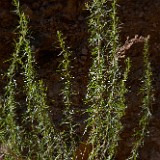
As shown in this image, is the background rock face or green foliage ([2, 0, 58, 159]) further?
the background rock face

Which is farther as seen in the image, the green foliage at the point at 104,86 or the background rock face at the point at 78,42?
the background rock face at the point at 78,42

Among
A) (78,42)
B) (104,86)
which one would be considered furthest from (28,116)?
(78,42)

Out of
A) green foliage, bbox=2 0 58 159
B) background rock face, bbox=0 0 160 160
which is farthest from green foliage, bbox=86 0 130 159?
background rock face, bbox=0 0 160 160

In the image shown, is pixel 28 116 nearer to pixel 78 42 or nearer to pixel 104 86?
pixel 104 86

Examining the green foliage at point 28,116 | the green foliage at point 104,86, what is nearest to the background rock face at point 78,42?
the green foliage at point 28,116

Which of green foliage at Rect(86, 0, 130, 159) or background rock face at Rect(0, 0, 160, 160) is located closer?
green foliage at Rect(86, 0, 130, 159)

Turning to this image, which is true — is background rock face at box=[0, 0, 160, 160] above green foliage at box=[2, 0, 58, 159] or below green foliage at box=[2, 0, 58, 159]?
above

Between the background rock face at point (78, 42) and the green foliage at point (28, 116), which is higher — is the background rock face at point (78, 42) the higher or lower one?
the higher one

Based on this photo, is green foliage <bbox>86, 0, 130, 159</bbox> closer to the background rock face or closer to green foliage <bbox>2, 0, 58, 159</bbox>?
green foliage <bbox>2, 0, 58, 159</bbox>

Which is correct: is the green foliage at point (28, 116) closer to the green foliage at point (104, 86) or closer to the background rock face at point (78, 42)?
the green foliage at point (104, 86)
